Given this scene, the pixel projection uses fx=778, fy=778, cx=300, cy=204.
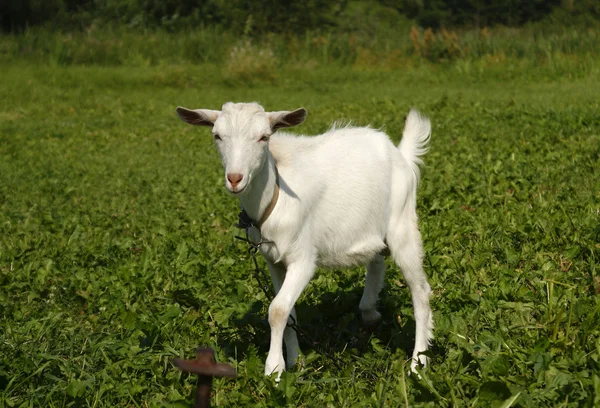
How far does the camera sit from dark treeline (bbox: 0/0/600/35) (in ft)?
93.2

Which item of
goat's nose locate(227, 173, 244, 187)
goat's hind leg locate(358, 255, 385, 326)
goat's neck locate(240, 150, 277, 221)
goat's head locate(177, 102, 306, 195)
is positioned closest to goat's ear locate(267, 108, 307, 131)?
goat's head locate(177, 102, 306, 195)

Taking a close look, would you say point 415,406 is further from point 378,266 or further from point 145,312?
point 145,312

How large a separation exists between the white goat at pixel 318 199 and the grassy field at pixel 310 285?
270 mm

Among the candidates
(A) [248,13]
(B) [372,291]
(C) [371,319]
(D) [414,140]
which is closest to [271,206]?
(B) [372,291]

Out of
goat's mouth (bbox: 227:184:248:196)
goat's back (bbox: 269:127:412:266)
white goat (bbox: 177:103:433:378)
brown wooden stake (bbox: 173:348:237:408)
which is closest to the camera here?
brown wooden stake (bbox: 173:348:237:408)

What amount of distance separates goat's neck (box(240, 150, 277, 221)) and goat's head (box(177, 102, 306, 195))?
74 millimetres

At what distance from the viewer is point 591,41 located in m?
19.1

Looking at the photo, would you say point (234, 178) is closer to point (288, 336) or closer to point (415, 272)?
point (288, 336)

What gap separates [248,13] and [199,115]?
25.4 metres

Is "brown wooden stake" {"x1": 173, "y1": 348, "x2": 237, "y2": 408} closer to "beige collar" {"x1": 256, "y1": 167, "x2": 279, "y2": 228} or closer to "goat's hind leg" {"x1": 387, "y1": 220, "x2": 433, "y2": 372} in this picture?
"beige collar" {"x1": 256, "y1": 167, "x2": 279, "y2": 228}

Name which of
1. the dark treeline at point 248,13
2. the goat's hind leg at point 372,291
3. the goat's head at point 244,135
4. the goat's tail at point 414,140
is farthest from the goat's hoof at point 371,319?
the dark treeline at point 248,13

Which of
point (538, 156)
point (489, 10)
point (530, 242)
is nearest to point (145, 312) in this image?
point (530, 242)

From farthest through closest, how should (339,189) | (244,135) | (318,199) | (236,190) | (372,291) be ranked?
1. (372,291)
2. (339,189)
3. (318,199)
4. (244,135)
5. (236,190)

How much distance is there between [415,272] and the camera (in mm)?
4793
